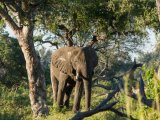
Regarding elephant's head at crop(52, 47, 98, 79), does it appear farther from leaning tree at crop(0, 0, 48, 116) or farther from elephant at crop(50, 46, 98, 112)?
leaning tree at crop(0, 0, 48, 116)

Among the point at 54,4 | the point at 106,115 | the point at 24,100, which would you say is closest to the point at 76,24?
the point at 24,100

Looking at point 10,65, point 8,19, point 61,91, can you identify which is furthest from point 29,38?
point 10,65

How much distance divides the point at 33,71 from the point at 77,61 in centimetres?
155

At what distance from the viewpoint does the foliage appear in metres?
35.9

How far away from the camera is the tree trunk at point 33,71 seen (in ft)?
50.8

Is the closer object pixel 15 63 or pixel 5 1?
pixel 5 1

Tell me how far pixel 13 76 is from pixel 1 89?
1150 centimetres

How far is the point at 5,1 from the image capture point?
1455 cm

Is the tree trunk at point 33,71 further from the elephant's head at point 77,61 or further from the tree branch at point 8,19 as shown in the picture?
the elephant's head at point 77,61

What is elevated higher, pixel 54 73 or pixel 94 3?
pixel 94 3

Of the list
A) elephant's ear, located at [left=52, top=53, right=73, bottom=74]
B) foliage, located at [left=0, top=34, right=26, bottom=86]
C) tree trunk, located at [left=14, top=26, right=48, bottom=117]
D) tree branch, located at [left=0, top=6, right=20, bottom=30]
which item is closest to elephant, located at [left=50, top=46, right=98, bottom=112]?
elephant's ear, located at [left=52, top=53, right=73, bottom=74]

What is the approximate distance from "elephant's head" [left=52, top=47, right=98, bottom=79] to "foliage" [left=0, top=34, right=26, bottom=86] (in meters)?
19.5

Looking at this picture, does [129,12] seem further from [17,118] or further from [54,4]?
[17,118]

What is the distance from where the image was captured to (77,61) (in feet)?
50.5
